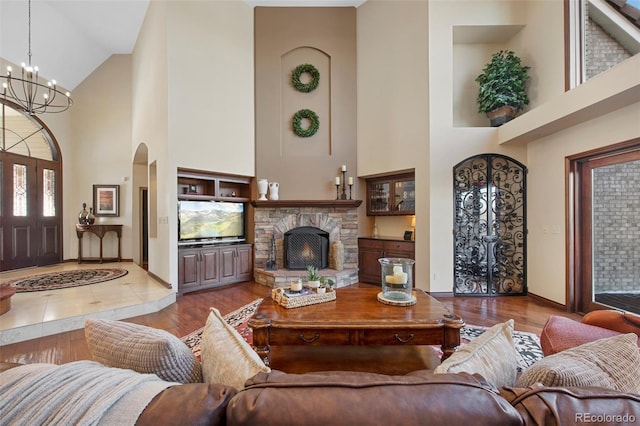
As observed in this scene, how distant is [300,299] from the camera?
7.87 feet

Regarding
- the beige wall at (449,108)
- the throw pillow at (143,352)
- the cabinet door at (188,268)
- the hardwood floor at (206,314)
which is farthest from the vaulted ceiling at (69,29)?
the throw pillow at (143,352)

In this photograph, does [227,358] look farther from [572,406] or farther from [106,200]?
[106,200]

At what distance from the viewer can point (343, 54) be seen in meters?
5.76

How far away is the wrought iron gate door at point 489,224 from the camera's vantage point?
455 centimetres

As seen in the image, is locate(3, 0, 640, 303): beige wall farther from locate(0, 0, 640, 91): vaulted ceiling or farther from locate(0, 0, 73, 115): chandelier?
locate(0, 0, 73, 115): chandelier

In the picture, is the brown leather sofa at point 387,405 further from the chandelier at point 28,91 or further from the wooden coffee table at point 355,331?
the chandelier at point 28,91

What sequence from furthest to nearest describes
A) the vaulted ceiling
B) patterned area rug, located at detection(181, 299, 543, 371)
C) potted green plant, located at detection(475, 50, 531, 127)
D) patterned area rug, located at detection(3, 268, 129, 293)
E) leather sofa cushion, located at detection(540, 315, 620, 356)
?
the vaulted ceiling
patterned area rug, located at detection(3, 268, 129, 293)
potted green plant, located at detection(475, 50, 531, 127)
patterned area rug, located at detection(181, 299, 543, 371)
leather sofa cushion, located at detection(540, 315, 620, 356)

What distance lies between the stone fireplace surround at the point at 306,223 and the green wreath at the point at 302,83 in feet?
7.92

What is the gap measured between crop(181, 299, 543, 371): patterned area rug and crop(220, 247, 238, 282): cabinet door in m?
1.63

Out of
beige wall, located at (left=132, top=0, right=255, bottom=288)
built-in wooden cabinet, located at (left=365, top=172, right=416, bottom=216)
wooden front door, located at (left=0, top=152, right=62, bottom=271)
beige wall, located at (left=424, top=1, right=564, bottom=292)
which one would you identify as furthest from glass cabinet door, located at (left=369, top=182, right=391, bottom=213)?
wooden front door, located at (left=0, top=152, right=62, bottom=271)

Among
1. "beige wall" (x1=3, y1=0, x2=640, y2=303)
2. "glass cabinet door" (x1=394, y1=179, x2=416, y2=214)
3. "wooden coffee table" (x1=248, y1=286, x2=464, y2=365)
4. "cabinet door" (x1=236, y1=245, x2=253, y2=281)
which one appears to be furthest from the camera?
"cabinet door" (x1=236, y1=245, x2=253, y2=281)

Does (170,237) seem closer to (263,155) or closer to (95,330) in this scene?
(263,155)

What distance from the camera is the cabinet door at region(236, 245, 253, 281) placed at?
5434 mm

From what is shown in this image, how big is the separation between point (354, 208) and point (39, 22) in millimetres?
7167
